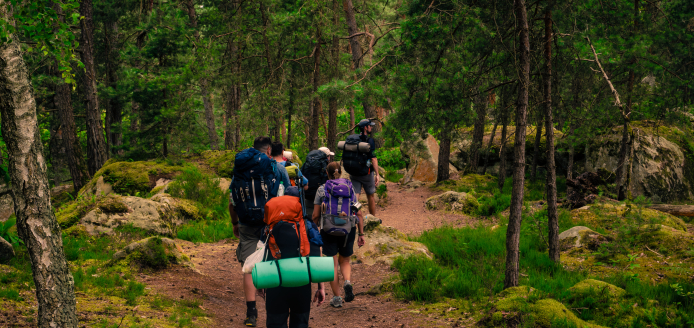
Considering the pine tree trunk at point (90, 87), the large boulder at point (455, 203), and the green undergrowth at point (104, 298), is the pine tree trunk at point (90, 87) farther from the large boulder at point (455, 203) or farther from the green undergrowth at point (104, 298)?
the large boulder at point (455, 203)

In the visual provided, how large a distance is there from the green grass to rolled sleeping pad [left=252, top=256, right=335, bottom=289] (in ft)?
21.5

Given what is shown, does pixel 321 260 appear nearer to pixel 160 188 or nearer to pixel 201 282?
pixel 201 282

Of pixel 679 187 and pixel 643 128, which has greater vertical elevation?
pixel 643 128

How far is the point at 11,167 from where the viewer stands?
10.9 feet

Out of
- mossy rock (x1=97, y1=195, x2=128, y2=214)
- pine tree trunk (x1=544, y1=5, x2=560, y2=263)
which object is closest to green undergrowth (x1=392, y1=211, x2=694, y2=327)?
pine tree trunk (x1=544, y1=5, x2=560, y2=263)

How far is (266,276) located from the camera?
3.51m

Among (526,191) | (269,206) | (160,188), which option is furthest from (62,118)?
(526,191)

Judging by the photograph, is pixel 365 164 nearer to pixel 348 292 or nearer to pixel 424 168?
pixel 348 292

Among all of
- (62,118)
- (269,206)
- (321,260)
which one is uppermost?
(62,118)

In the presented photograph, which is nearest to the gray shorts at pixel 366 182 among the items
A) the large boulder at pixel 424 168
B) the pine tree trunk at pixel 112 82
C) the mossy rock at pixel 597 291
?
the mossy rock at pixel 597 291

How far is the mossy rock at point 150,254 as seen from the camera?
6.58 meters

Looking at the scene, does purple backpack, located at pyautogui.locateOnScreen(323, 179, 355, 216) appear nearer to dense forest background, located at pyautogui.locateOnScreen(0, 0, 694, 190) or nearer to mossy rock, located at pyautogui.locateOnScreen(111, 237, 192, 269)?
dense forest background, located at pyautogui.locateOnScreen(0, 0, 694, 190)

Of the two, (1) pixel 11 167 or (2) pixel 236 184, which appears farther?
(2) pixel 236 184

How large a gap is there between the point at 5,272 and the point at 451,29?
6.92m
